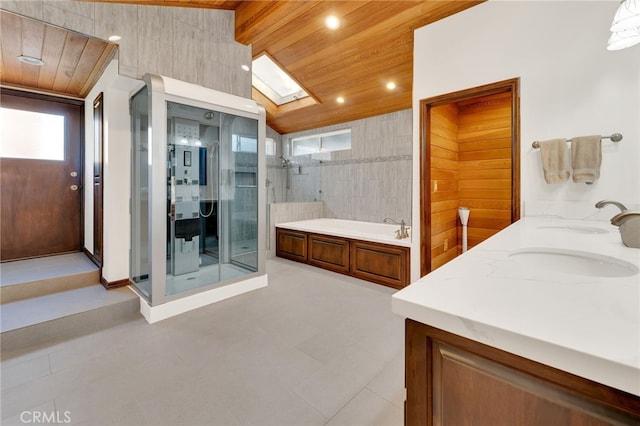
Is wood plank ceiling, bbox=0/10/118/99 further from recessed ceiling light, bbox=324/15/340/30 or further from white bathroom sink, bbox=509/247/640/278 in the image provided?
white bathroom sink, bbox=509/247/640/278

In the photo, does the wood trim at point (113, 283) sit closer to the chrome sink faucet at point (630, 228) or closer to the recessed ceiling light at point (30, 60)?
the recessed ceiling light at point (30, 60)

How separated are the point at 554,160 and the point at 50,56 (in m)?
4.69

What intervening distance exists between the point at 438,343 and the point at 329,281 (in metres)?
3.11

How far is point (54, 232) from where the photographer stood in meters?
3.68

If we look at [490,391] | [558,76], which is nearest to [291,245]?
[558,76]

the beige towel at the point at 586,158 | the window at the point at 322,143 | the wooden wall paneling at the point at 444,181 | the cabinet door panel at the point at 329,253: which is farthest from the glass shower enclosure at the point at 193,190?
the beige towel at the point at 586,158

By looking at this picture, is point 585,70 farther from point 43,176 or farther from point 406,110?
point 43,176

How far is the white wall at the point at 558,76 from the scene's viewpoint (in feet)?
6.56

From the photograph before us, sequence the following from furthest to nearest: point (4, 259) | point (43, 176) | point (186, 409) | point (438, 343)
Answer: point (43, 176) < point (4, 259) < point (186, 409) < point (438, 343)

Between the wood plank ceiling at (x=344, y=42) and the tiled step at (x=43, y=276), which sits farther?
the wood plank ceiling at (x=344, y=42)

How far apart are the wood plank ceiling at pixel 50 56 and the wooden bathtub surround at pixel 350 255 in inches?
126

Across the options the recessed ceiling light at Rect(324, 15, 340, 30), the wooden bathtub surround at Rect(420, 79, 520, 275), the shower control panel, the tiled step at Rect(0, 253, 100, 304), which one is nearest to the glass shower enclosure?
the shower control panel

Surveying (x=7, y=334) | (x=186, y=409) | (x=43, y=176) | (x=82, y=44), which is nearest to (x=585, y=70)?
(x=186, y=409)

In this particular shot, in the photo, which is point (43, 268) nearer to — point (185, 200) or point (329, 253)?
point (185, 200)
